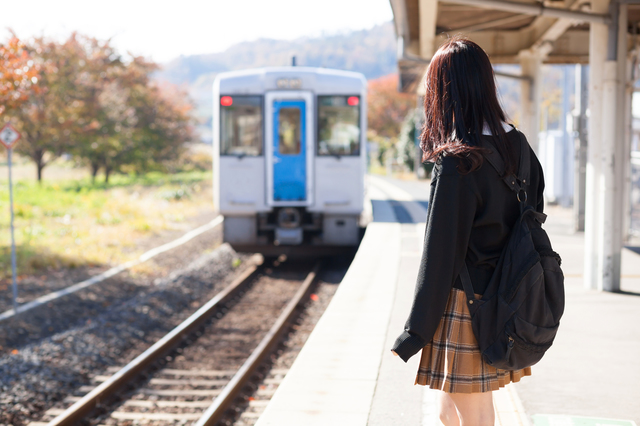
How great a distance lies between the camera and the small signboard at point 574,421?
373cm

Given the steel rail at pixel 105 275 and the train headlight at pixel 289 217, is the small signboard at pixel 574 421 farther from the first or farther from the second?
the train headlight at pixel 289 217

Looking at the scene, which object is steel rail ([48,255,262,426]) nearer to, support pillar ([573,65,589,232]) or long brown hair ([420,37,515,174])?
long brown hair ([420,37,515,174])

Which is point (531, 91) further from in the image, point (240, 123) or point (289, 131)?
point (240, 123)

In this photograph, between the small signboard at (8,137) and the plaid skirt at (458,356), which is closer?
the plaid skirt at (458,356)

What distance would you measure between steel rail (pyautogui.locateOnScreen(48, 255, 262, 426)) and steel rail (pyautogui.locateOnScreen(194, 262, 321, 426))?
1.00 metres

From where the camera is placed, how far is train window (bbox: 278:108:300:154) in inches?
481

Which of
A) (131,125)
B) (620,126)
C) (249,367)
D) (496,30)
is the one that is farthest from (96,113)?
(620,126)

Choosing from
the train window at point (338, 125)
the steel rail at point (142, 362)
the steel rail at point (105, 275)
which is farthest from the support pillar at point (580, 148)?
the steel rail at point (105, 275)

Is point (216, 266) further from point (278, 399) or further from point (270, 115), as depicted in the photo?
point (278, 399)

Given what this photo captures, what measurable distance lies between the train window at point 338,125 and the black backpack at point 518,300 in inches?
398

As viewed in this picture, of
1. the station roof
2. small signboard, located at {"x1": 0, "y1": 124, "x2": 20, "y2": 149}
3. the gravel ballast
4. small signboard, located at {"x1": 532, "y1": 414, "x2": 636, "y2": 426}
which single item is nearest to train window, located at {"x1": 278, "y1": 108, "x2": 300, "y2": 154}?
the station roof

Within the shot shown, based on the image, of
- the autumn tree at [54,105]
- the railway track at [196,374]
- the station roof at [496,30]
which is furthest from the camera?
the autumn tree at [54,105]

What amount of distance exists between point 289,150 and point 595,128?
6.28 metres

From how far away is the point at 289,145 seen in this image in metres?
12.4
